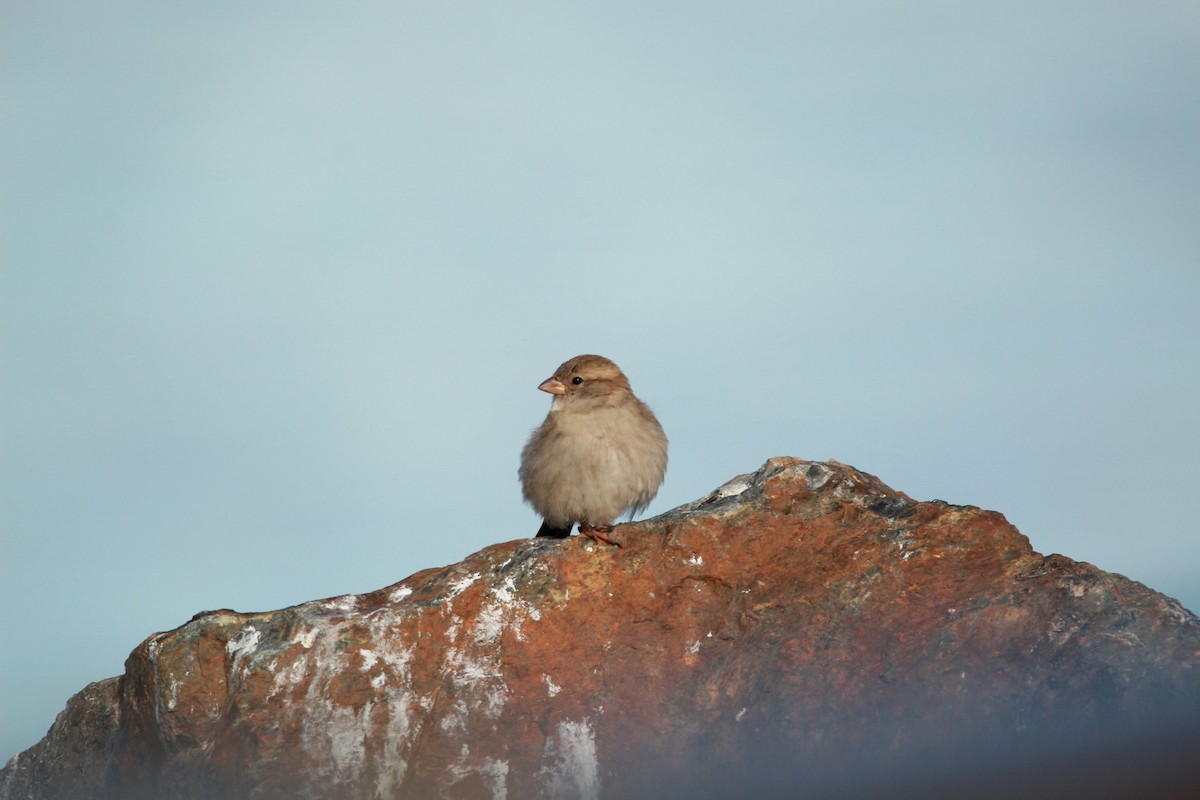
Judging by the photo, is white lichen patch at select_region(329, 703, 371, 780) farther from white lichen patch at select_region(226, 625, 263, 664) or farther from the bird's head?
the bird's head

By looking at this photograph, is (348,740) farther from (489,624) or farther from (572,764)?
(572,764)

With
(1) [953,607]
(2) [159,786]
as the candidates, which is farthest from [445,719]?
(1) [953,607]

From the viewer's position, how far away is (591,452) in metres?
10.9

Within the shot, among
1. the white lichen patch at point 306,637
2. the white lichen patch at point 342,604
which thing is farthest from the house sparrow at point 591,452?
Result: the white lichen patch at point 306,637

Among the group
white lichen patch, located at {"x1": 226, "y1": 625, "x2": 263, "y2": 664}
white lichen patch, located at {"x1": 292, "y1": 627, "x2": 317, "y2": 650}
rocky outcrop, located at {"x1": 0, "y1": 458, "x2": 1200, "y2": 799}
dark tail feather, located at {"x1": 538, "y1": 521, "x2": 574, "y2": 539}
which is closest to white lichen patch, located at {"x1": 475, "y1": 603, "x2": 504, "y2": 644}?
rocky outcrop, located at {"x1": 0, "y1": 458, "x2": 1200, "y2": 799}

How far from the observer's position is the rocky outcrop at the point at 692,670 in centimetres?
765

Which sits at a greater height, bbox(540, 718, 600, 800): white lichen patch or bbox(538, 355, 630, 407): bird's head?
bbox(538, 355, 630, 407): bird's head

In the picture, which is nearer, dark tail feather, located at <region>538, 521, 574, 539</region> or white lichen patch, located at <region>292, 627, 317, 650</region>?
white lichen patch, located at <region>292, 627, 317, 650</region>

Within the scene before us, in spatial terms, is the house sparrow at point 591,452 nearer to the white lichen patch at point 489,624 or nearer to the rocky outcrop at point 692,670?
the rocky outcrop at point 692,670

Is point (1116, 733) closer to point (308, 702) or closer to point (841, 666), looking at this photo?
point (841, 666)

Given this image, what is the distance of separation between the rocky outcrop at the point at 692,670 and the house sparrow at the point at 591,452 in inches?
44.6

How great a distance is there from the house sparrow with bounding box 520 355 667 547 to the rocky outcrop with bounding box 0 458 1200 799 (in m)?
1.13

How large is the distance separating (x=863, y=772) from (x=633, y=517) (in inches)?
165

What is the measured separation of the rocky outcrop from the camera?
7.65 m
